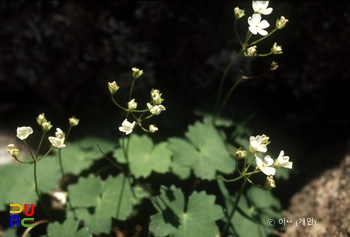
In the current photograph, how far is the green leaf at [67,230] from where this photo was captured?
95.5 inches

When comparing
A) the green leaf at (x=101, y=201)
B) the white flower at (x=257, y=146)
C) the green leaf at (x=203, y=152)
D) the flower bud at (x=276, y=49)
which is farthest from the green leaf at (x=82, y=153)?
the flower bud at (x=276, y=49)

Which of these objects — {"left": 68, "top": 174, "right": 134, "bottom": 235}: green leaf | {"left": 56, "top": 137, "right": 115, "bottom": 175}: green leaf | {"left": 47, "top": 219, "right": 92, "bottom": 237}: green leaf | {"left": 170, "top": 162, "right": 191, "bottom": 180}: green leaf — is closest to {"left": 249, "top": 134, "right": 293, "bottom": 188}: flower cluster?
{"left": 170, "top": 162, "right": 191, "bottom": 180}: green leaf

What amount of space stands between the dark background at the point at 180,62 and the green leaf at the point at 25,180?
65cm

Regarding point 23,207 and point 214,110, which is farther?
point 214,110

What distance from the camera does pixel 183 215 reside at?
256 centimetres

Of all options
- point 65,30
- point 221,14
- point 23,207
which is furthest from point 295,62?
point 23,207

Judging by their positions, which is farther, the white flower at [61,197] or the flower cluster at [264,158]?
the white flower at [61,197]

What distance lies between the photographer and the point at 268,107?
328 centimetres

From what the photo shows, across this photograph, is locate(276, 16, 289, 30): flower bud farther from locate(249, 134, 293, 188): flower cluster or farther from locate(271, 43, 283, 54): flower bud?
locate(249, 134, 293, 188): flower cluster

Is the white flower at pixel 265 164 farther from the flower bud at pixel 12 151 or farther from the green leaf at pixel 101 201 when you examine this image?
the flower bud at pixel 12 151

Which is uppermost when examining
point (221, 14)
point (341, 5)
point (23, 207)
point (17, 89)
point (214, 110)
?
point (341, 5)

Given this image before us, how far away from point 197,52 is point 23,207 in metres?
1.79

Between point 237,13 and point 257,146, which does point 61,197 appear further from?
point 237,13

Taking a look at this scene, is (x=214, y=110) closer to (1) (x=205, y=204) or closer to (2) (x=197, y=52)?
(2) (x=197, y=52)
